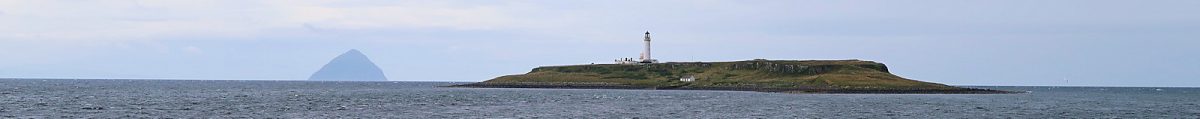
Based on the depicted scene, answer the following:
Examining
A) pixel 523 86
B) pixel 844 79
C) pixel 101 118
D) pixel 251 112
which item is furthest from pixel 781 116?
pixel 523 86

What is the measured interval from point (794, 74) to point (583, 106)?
4321 inches

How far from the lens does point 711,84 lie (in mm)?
186125

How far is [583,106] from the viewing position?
9350 cm

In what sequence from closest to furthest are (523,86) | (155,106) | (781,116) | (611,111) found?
(781,116)
(611,111)
(155,106)
(523,86)

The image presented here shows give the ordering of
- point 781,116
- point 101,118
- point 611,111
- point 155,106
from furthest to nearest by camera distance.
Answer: point 155,106 → point 611,111 → point 781,116 → point 101,118

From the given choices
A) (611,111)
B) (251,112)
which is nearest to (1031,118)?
(611,111)

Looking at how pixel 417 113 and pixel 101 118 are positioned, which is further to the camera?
pixel 417 113

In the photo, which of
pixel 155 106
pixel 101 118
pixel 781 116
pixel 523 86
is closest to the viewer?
pixel 101 118

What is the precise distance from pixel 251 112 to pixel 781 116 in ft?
101

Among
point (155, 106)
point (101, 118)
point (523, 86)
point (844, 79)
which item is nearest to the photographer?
point (101, 118)

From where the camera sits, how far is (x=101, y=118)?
7131 cm

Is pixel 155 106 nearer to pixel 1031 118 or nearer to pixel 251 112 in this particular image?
pixel 251 112

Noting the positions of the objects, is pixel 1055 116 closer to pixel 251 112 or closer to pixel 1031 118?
pixel 1031 118

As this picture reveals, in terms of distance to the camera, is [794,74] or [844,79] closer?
[844,79]
